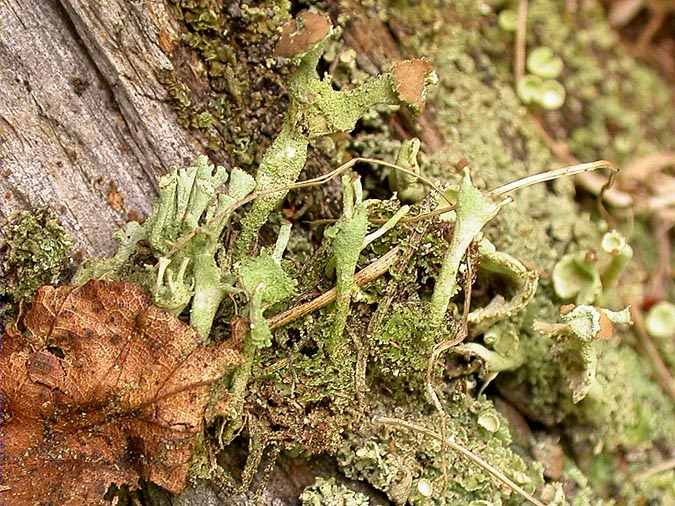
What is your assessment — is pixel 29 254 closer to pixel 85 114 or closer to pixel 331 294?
pixel 85 114

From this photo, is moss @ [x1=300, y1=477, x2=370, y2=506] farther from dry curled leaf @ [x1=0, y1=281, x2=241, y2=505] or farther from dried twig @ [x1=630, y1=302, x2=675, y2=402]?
dried twig @ [x1=630, y1=302, x2=675, y2=402]

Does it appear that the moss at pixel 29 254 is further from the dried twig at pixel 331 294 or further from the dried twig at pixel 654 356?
the dried twig at pixel 654 356

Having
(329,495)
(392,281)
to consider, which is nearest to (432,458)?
(329,495)

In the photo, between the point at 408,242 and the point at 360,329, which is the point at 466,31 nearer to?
the point at 408,242

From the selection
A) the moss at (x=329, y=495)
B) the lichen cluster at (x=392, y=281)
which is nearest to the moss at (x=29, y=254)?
the lichen cluster at (x=392, y=281)

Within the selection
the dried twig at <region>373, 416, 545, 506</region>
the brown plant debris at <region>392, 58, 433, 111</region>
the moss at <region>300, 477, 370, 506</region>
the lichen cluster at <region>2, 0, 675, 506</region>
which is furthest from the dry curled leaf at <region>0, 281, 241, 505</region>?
the brown plant debris at <region>392, 58, 433, 111</region>

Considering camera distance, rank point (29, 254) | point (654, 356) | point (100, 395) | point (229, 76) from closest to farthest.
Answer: point (100, 395) → point (29, 254) → point (229, 76) → point (654, 356)
